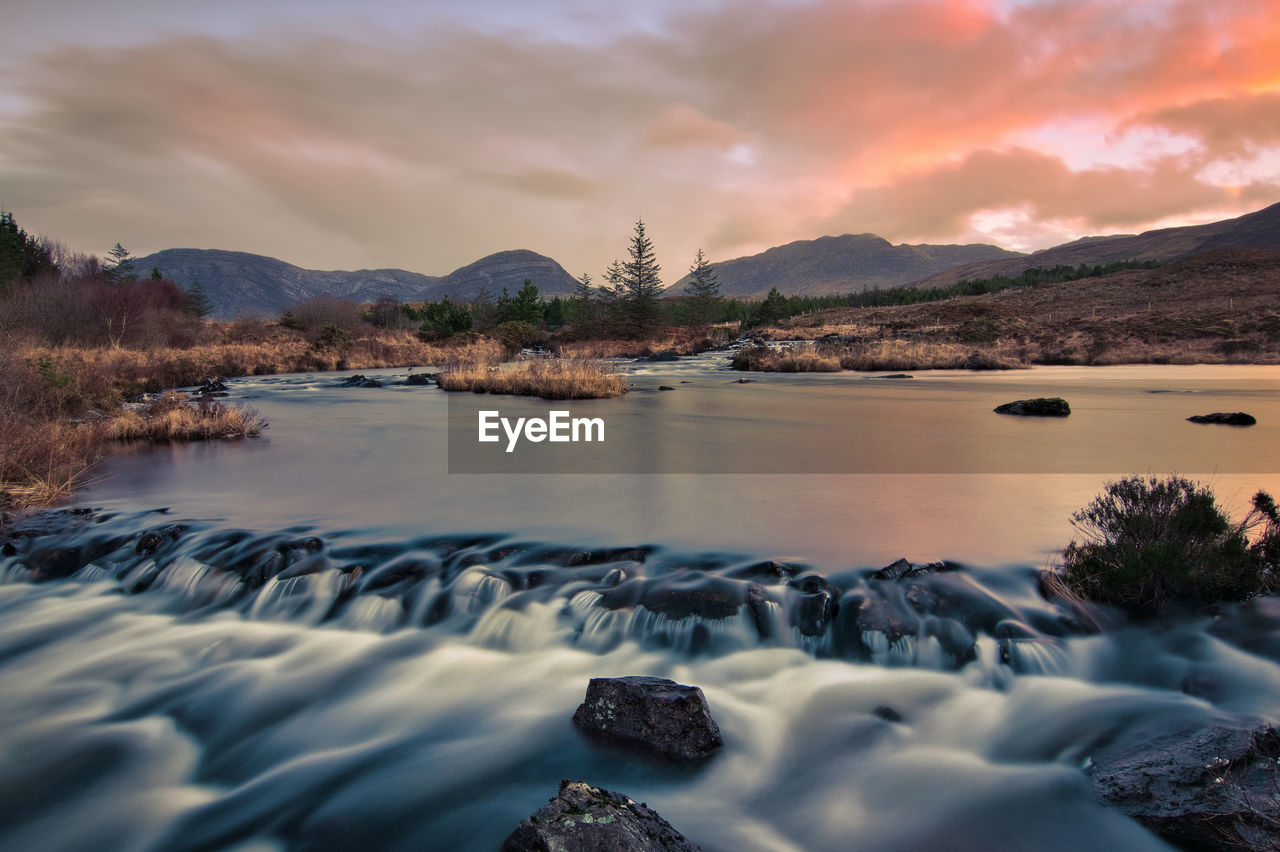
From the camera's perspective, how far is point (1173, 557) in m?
5.78

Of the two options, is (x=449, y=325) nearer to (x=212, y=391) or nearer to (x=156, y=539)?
(x=212, y=391)

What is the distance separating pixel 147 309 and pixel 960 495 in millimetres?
52149

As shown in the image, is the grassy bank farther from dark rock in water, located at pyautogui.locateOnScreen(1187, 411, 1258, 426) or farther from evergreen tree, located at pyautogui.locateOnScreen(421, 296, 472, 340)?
dark rock in water, located at pyautogui.locateOnScreen(1187, 411, 1258, 426)

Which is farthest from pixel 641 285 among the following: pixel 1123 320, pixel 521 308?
pixel 1123 320

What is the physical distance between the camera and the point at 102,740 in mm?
4652

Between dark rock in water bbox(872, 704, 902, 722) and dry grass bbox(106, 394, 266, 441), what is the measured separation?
16815 mm

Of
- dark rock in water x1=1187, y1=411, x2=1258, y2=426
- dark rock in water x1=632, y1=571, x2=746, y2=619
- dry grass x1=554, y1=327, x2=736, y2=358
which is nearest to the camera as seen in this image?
dark rock in water x1=632, y1=571, x2=746, y2=619

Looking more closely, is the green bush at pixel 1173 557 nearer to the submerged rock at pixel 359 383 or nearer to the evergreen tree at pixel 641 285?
the submerged rock at pixel 359 383

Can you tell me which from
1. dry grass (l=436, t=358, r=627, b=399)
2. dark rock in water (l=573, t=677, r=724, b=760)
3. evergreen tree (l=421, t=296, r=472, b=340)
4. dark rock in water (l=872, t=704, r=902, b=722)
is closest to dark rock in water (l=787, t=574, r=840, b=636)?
dark rock in water (l=872, t=704, r=902, b=722)

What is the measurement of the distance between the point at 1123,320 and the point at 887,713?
207ft

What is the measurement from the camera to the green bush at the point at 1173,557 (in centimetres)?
579

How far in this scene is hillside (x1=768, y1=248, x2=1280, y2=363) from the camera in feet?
142

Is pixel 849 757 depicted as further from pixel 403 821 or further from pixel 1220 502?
pixel 1220 502

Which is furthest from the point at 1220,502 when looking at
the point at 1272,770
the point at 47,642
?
the point at 47,642
